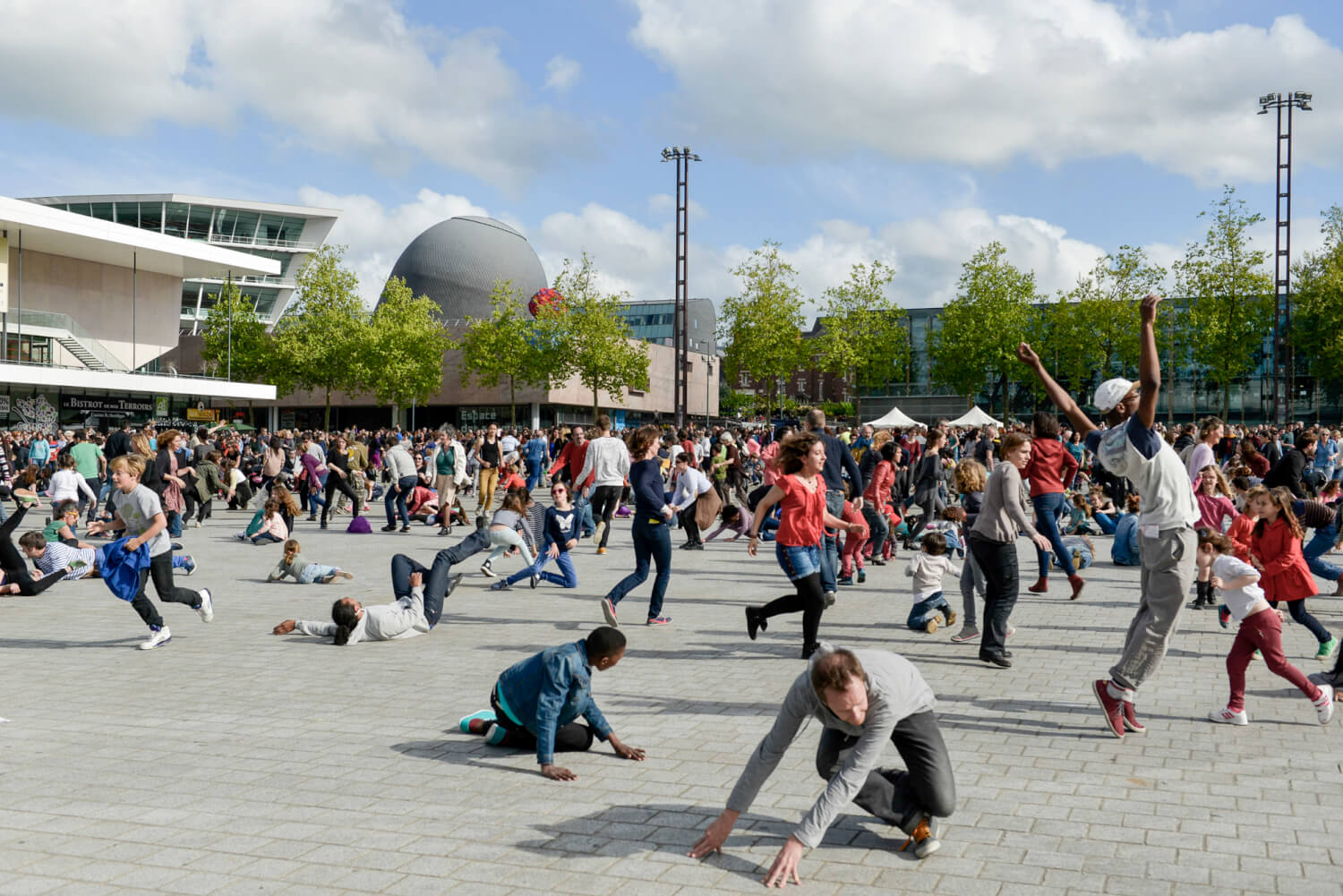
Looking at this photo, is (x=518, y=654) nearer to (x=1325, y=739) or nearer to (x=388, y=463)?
(x=1325, y=739)

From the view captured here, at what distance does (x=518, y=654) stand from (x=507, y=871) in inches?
167

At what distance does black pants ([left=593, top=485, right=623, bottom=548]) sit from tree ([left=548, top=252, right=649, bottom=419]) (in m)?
40.9

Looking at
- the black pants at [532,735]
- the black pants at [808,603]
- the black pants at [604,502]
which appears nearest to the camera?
the black pants at [532,735]

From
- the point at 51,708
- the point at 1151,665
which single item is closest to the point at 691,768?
the point at 1151,665

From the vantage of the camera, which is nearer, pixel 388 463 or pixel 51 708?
pixel 51 708

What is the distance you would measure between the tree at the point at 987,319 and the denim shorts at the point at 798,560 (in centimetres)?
5188

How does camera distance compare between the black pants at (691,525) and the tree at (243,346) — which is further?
the tree at (243,346)

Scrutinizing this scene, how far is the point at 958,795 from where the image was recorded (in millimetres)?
4832

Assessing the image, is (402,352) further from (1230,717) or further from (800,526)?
(1230,717)

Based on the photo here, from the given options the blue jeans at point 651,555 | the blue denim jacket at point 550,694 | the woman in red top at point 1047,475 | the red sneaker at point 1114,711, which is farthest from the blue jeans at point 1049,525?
the blue denim jacket at point 550,694

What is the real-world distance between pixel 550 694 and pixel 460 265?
89.4 meters

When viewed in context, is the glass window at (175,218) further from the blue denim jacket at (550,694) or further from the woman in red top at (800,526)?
the blue denim jacket at (550,694)

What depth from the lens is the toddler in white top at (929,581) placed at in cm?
889

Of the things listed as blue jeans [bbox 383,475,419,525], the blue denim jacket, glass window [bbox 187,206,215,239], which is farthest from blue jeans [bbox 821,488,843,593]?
glass window [bbox 187,206,215,239]
